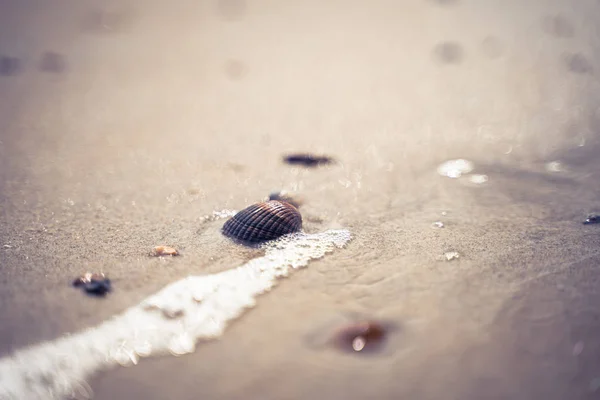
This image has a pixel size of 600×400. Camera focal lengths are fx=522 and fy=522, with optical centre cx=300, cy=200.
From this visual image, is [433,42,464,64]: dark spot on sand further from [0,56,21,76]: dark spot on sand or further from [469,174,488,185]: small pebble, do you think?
[0,56,21,76]: dark spot on sand

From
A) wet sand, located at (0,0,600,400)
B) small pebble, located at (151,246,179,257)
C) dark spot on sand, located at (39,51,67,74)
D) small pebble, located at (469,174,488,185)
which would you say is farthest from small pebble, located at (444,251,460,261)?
dark spot on sand, located at (39,51,67,74)

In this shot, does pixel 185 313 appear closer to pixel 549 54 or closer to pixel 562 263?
pixel 562 263

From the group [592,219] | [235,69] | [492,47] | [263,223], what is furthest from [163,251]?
[492,47]

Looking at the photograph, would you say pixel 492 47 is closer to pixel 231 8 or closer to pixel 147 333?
pixel 231 8

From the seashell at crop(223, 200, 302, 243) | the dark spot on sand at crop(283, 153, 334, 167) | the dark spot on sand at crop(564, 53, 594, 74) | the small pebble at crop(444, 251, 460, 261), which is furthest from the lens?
the dark spot on sand at crop(564, 53, 594, 74)

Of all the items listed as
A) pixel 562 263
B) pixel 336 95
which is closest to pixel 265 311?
pixel 562 263

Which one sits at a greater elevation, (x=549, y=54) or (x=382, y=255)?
(x=549, y=54)

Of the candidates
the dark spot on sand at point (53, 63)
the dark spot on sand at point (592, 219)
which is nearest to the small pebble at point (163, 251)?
the dark spot on sand at point (592, 219)
